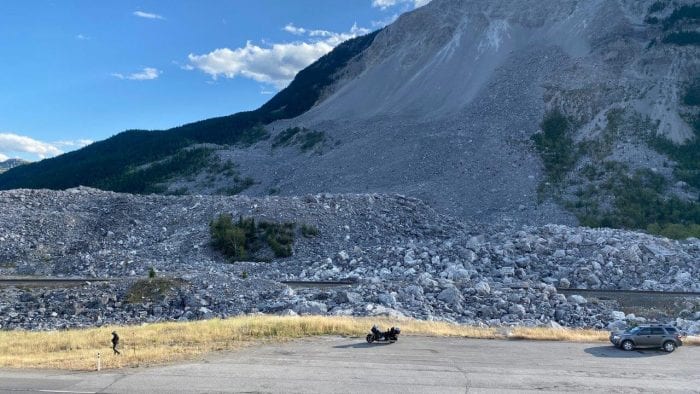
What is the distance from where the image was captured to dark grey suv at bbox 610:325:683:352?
1698cm

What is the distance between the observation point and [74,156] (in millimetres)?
164000

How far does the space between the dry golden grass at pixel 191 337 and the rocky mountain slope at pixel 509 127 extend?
30.1 m

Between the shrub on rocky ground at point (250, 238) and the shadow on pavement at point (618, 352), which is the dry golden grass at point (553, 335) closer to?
the shadow on pavement at point (618, 352)

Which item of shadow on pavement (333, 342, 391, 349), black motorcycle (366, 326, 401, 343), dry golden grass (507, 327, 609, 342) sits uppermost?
black motorcycle (366, 326, 401, 343)

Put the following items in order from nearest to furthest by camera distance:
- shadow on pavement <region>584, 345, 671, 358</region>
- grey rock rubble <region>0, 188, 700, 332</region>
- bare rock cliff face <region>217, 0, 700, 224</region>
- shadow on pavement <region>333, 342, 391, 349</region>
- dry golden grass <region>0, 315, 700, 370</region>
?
dry golden grass <region>0, 315, 700, 370</region>
shadow on pavement <region>584, 345, 671, 358</region>
shadow on pavement <region>333, 342, 391, 349</region>
grey rock rubble <region>0, 188, 700, 332</region>
bare rock cliff face <region>217, 0, 700, 224</region>

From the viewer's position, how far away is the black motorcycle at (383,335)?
16969mm

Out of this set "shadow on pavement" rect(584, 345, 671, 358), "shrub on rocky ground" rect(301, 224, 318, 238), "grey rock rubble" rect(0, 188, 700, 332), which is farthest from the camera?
"shrub on rocky ground" rect(301, 224, 318, 238)

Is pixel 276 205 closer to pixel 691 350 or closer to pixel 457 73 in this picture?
pixel 691 350

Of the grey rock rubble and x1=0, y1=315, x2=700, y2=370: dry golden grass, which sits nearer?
x1=0, y1=315, x2=700, y2=370: dry golden grass

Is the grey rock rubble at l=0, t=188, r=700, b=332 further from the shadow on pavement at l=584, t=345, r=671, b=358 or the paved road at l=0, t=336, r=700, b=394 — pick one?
the paved road at l=0, t=336, r=700, b=394

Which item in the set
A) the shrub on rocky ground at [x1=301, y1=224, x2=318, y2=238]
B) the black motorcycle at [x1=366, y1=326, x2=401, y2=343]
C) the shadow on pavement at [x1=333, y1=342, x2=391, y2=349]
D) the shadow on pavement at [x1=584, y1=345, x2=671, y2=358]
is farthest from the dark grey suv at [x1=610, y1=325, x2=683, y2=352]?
the shrub on rocky ground at [x1=301, y1=224, x2=318, y2=238]

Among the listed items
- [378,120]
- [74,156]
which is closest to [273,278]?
[378,120]

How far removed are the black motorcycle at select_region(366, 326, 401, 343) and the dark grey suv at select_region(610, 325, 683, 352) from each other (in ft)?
22.5

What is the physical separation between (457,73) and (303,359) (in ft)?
235
